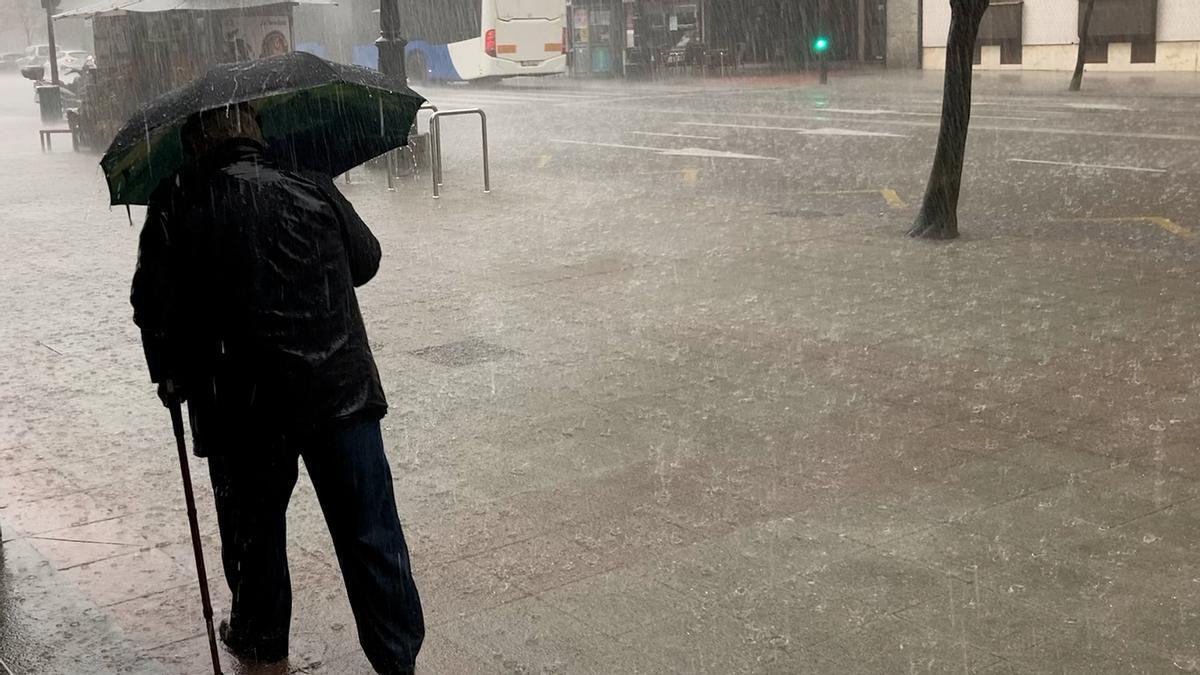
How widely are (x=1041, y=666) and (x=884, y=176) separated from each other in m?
12.1

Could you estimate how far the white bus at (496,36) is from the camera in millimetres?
36344

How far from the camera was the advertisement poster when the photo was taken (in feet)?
75.7

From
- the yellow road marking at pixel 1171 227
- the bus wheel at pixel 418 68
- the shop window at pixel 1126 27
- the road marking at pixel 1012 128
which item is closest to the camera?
the yellow road marking at pixel 1171 227

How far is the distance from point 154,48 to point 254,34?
1.86 meters

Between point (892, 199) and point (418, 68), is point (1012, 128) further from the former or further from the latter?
point (418, 68)

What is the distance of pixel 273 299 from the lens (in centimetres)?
361

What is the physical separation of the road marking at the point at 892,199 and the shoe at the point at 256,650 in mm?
10060

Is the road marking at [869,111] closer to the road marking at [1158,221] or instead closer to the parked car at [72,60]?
the road marking at [1158,221]

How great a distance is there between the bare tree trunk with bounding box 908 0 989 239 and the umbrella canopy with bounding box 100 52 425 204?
8104mm

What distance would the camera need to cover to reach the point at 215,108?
141 inches

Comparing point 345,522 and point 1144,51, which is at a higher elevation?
point 1144,51

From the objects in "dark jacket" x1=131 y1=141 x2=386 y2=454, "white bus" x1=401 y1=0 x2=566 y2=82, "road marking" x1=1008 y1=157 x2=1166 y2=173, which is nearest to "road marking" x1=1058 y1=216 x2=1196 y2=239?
"road marking" x1=1008 y1=157 x2=1166 y2=173

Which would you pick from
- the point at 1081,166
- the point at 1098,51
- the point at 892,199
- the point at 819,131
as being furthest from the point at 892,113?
the point at 1098,51

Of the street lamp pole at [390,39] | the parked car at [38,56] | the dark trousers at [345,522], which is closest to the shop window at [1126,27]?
the street lamp pole at [390,39]
